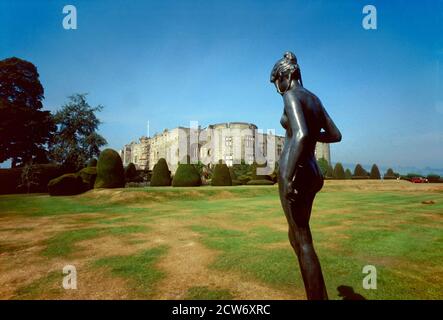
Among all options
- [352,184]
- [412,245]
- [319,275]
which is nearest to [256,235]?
[412,245]

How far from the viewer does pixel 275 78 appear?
343 centimetres

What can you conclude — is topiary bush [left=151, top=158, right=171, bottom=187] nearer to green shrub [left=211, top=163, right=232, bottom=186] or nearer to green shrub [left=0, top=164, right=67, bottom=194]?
green shrub [left=211, top=163, right=232, bottom=186]

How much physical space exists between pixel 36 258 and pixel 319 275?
594 centimetres

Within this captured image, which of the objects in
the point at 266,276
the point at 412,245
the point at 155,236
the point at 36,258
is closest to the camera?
the point at 266,276

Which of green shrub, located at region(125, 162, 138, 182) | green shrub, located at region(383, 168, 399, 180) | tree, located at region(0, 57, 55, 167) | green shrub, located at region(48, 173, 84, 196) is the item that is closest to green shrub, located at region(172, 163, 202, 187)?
green shrub, located at region(48, 173, 84, 196)

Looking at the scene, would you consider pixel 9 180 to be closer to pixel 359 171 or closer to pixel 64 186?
pixel 64 186

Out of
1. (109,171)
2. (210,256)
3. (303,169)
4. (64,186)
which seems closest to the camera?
(303,169)

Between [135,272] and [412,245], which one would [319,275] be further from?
[412,245]

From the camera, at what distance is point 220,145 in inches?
2399

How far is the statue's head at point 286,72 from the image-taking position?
326cm

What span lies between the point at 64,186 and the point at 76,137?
11.3 meters

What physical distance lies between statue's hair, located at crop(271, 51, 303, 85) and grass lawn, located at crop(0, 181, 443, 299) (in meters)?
3.02

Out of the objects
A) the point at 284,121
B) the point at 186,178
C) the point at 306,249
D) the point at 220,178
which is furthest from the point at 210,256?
the point at 220,178

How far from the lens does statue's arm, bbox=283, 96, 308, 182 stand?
8.89ft
